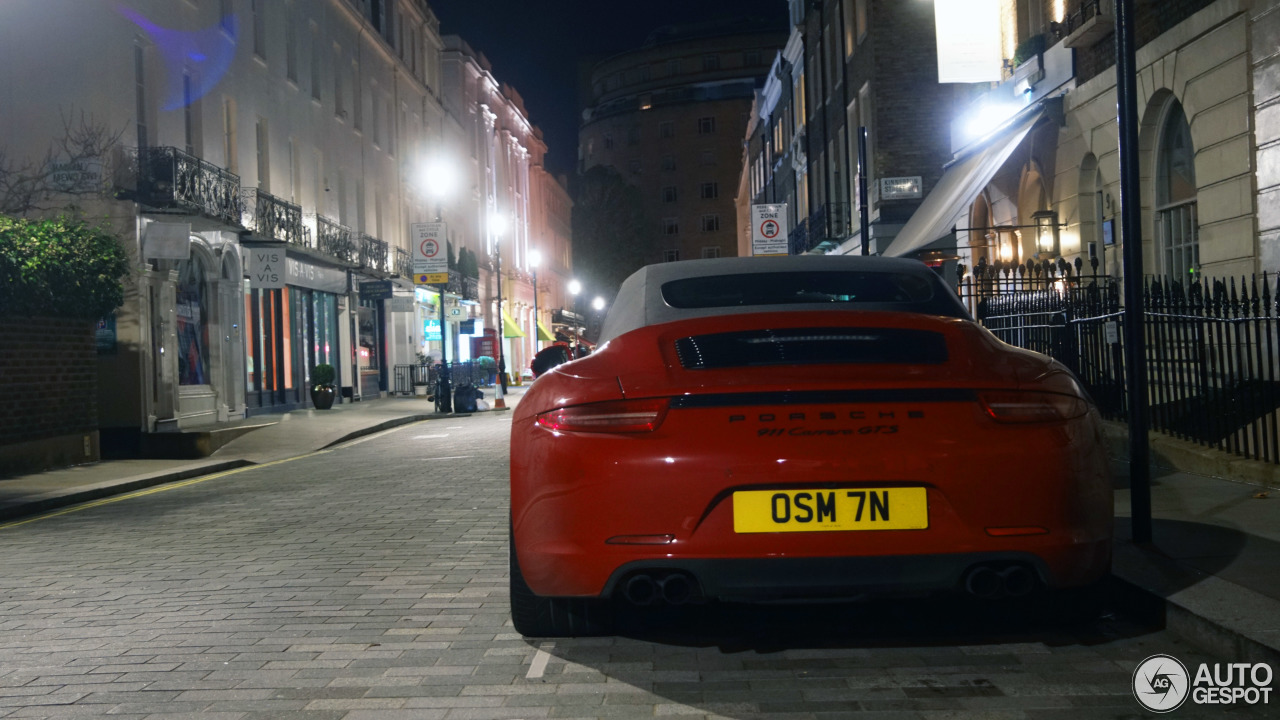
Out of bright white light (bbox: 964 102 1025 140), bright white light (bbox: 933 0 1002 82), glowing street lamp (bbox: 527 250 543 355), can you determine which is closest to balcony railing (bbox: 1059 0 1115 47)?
bright white light (bbox: 964 102 1025 140)

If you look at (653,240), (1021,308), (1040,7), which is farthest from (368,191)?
(653,240)

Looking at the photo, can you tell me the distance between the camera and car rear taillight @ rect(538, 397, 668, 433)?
12.7 ft

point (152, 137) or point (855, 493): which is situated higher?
point (152, 137)

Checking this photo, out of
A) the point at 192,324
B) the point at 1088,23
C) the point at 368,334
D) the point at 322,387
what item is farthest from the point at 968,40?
the point at 368,334

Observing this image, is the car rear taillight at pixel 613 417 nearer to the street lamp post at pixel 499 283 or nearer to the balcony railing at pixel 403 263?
the street lamp post at pixel 499 283

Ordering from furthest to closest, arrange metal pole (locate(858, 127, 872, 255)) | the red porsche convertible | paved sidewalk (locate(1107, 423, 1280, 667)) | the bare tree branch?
metal pole (locate(858, 127, 872, 255)), the bare tree branch, paved sidewalk (locate(1107, 423, 1280, 667)), the red porsche convertible

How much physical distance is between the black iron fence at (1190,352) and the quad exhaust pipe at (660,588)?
15.4 ft

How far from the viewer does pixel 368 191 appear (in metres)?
38.4

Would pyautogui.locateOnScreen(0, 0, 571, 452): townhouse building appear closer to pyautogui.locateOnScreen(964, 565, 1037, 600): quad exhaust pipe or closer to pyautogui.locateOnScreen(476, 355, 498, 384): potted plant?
pyautogui.locateOnScreen(476, 355, 498, 384): potted plant

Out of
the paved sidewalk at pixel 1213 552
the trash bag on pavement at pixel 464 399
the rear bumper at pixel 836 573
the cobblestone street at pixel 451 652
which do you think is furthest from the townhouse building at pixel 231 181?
the rear bumper at pixel 836 573

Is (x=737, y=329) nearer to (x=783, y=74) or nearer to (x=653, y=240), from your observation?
(x=783, y=74)

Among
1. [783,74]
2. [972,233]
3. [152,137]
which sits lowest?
[972,233]

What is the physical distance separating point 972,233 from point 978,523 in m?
20.4

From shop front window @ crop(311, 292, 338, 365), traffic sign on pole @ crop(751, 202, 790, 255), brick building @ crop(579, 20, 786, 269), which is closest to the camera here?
traffic sign on pole @ crop(751, 202, 790, 255)
